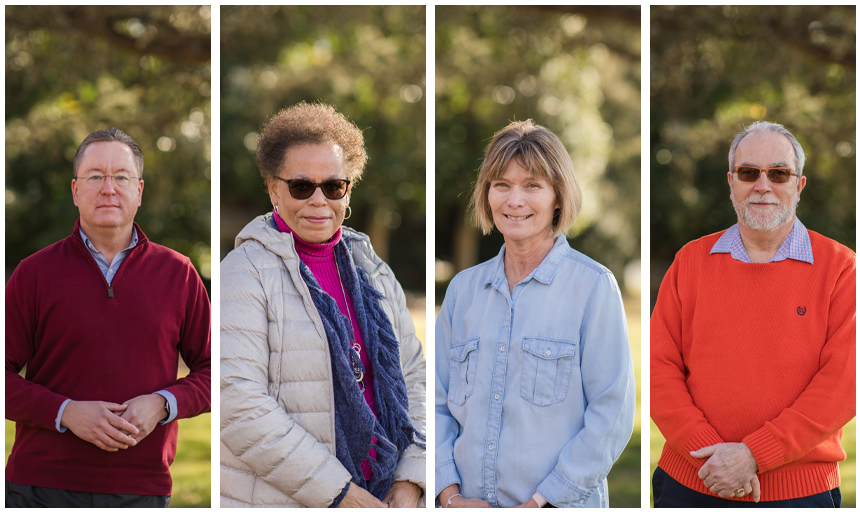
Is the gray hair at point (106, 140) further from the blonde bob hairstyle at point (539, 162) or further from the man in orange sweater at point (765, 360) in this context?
the man in orange sweater at point (765, 360)

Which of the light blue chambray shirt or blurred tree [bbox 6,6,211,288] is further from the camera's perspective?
blurred tree [bbox 6,6,211,288]

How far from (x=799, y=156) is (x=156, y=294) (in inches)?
71.5

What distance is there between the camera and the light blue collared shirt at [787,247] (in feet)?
6.66

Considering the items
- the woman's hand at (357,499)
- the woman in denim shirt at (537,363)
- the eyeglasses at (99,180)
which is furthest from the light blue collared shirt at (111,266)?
the woman in denim shirt at (537,363)

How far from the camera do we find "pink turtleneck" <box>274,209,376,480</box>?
203 cm

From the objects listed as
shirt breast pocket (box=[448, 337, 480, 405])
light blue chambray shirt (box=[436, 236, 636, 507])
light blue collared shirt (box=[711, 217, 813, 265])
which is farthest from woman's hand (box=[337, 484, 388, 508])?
light blue collared shirt (box=[711, 217, 813, 265])

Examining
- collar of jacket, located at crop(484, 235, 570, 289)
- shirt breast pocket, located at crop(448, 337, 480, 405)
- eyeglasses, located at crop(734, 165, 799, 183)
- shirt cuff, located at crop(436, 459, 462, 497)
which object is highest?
eyeglasses, located at crop(734, 165, 799, 183)

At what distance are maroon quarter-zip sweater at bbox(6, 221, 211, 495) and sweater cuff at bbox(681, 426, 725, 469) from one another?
1367 millimetres

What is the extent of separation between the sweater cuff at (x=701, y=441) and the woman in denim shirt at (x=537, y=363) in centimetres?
21

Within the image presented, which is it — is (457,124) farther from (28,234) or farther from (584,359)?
(584,359)

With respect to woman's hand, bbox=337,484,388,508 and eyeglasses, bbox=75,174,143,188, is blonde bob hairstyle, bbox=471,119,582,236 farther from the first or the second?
eyeglasses, bbox=75,174,143,188

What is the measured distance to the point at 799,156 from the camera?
2043 millimetres

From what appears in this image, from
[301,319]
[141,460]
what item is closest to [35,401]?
[141,460]

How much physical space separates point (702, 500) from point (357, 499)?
3.20ft
